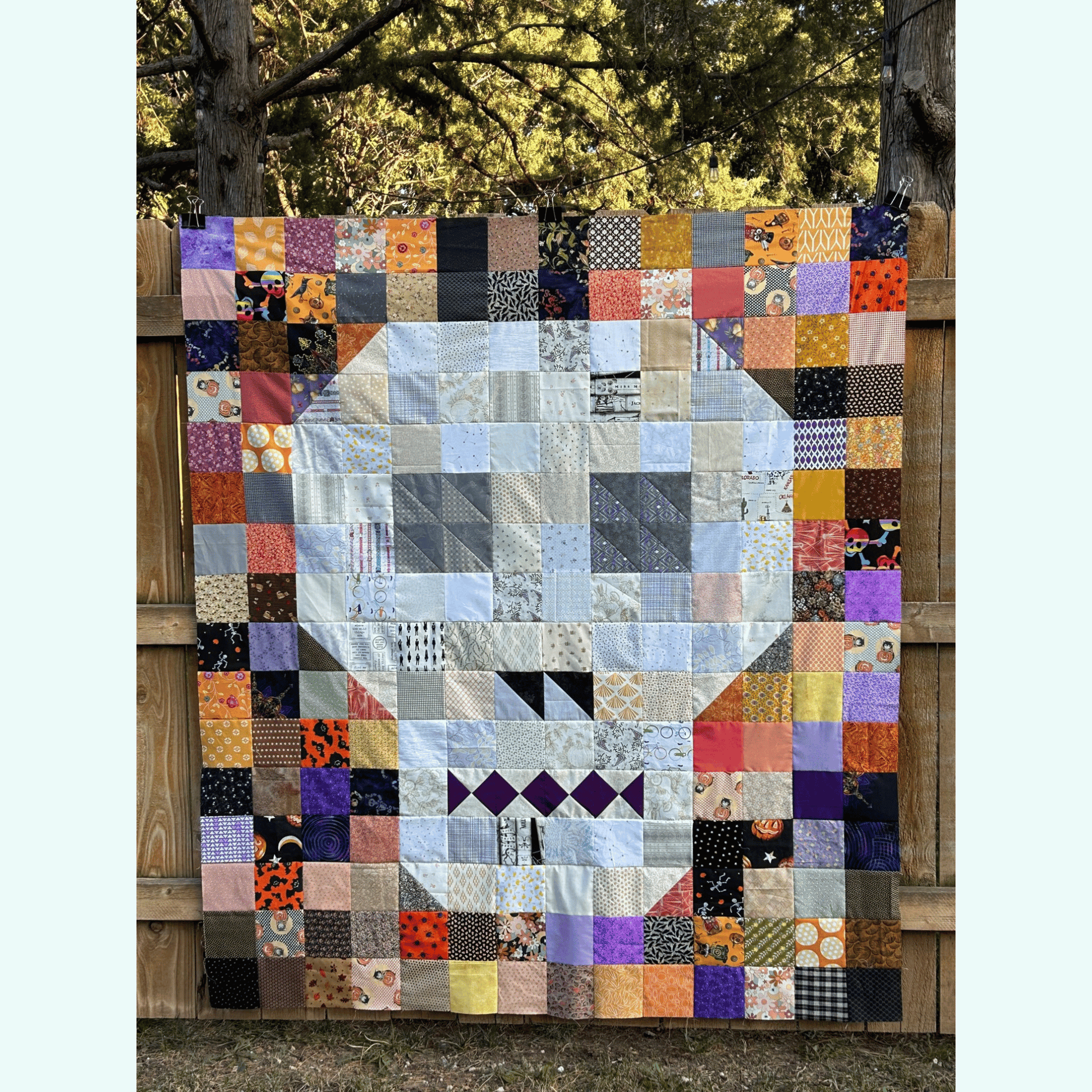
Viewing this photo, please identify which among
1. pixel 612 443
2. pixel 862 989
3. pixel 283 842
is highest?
pixel 612 443

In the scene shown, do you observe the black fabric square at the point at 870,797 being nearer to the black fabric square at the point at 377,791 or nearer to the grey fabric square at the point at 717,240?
the black fabric square at the point at 377,791

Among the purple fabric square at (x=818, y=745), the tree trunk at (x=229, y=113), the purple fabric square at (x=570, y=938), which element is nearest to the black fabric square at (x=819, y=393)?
the purple fabric square at (x=818, y=745)

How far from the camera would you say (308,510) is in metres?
2.08

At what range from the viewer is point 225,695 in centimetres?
212

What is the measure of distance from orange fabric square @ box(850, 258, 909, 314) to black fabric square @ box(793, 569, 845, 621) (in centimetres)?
64

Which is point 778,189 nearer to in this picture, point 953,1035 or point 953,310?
point 953,310

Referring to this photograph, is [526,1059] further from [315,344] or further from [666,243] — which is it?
[666,243]

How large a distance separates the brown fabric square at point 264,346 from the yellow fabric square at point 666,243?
91 cm

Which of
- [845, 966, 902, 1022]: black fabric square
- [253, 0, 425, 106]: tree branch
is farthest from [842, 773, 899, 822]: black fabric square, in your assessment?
[253, 0, 425, 106]: tree branch

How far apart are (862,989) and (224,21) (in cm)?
474

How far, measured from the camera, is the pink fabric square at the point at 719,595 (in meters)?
2.02

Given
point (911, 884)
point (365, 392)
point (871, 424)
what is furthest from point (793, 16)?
point (911, 884)

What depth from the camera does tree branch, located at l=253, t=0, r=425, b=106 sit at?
4.18m

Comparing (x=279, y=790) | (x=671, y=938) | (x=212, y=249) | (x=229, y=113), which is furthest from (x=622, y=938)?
(x=229, y=113)
